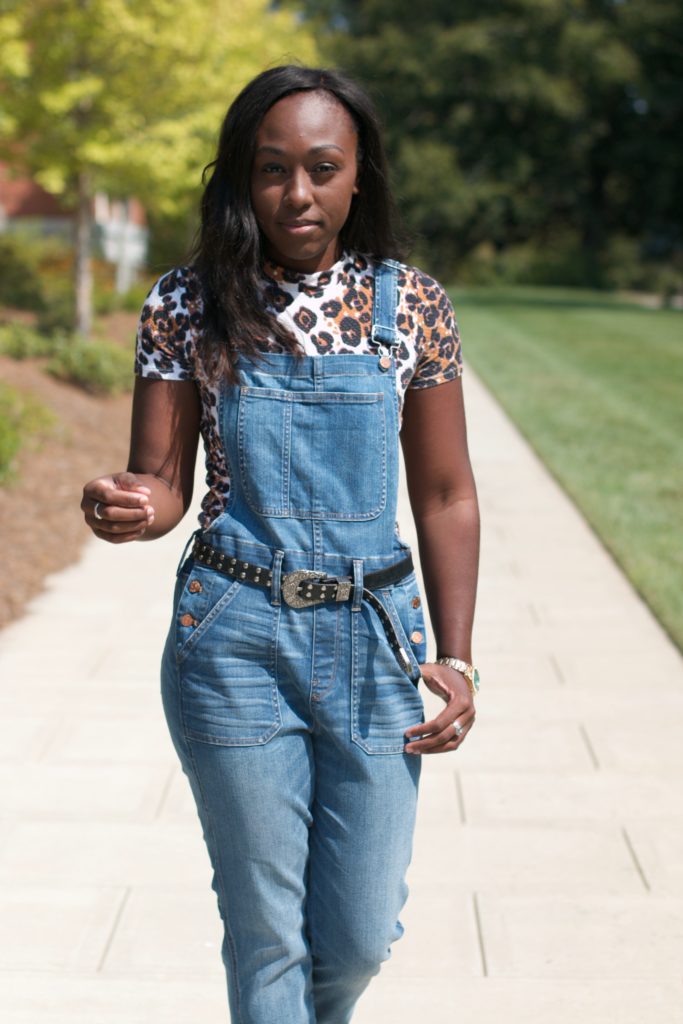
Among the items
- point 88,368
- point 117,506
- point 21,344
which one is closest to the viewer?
point 117,506

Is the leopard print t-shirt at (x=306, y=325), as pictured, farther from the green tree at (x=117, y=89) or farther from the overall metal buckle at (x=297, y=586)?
the green tree at (x=117, y=89)

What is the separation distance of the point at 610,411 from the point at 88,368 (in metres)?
5.87

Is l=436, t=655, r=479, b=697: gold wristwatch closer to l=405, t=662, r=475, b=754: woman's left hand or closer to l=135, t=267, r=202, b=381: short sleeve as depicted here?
l=405, t=662, r=475, b=754: woman's left hand

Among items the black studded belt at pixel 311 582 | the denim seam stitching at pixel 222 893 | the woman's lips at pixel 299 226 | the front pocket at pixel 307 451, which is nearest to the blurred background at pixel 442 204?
the woman's lips at pixel 299 226

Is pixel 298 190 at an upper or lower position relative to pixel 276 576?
upper

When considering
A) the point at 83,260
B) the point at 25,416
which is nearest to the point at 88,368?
the point at 25,416

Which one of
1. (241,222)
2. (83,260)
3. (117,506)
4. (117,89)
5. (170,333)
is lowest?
(83,260)

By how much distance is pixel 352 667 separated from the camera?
2.21 metres

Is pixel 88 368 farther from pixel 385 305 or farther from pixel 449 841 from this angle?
pixel 385 305

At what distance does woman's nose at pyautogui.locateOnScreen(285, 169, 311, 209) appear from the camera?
2.22 metres

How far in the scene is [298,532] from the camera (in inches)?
86.3

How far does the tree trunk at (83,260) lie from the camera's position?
16.1 metres

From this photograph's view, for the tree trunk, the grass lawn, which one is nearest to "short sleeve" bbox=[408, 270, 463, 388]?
the grass lawn

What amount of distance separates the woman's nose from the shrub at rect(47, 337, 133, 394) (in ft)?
38.1
